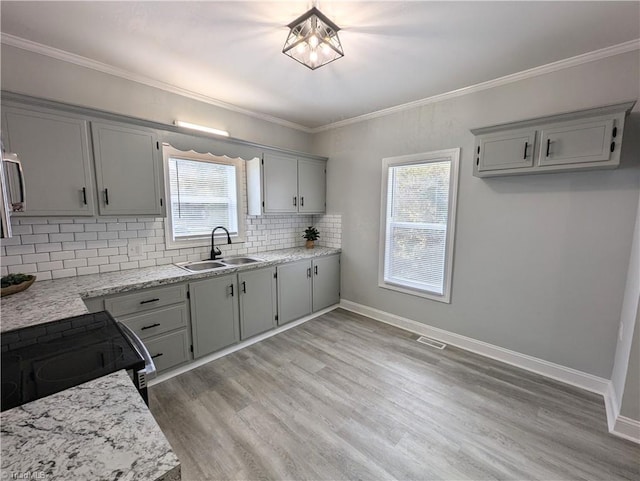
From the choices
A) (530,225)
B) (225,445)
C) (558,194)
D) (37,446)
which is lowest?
(225,445)

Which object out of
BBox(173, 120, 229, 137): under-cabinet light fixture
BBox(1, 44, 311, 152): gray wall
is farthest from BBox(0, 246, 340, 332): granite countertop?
BBox(173, 120, 229, 137): under-cabinet light fixture

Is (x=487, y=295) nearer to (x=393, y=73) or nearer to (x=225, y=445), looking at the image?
(x=393, y=73)

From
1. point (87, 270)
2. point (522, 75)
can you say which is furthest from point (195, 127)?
point (522, 75)

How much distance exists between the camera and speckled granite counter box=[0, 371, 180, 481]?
23.9 inches

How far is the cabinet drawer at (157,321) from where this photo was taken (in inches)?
86.4

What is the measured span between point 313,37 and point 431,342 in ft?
10.1

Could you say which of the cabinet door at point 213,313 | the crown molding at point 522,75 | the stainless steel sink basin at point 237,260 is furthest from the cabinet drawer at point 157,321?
the crown molding at point 522,75

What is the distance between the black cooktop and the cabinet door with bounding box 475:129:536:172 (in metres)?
2.86

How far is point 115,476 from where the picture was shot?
596mm

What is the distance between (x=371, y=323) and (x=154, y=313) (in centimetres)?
247

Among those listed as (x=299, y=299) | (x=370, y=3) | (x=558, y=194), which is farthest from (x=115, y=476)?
(x=558, y=194)

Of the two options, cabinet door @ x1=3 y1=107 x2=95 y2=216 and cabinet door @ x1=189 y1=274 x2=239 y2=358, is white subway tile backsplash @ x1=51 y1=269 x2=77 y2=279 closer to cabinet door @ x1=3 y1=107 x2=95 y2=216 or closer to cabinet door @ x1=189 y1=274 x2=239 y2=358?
cabinet door @ x1=3 y1=107 x2=95 y2=216

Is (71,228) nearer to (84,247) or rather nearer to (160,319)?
(84,247)

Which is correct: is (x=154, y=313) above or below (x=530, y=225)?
below
